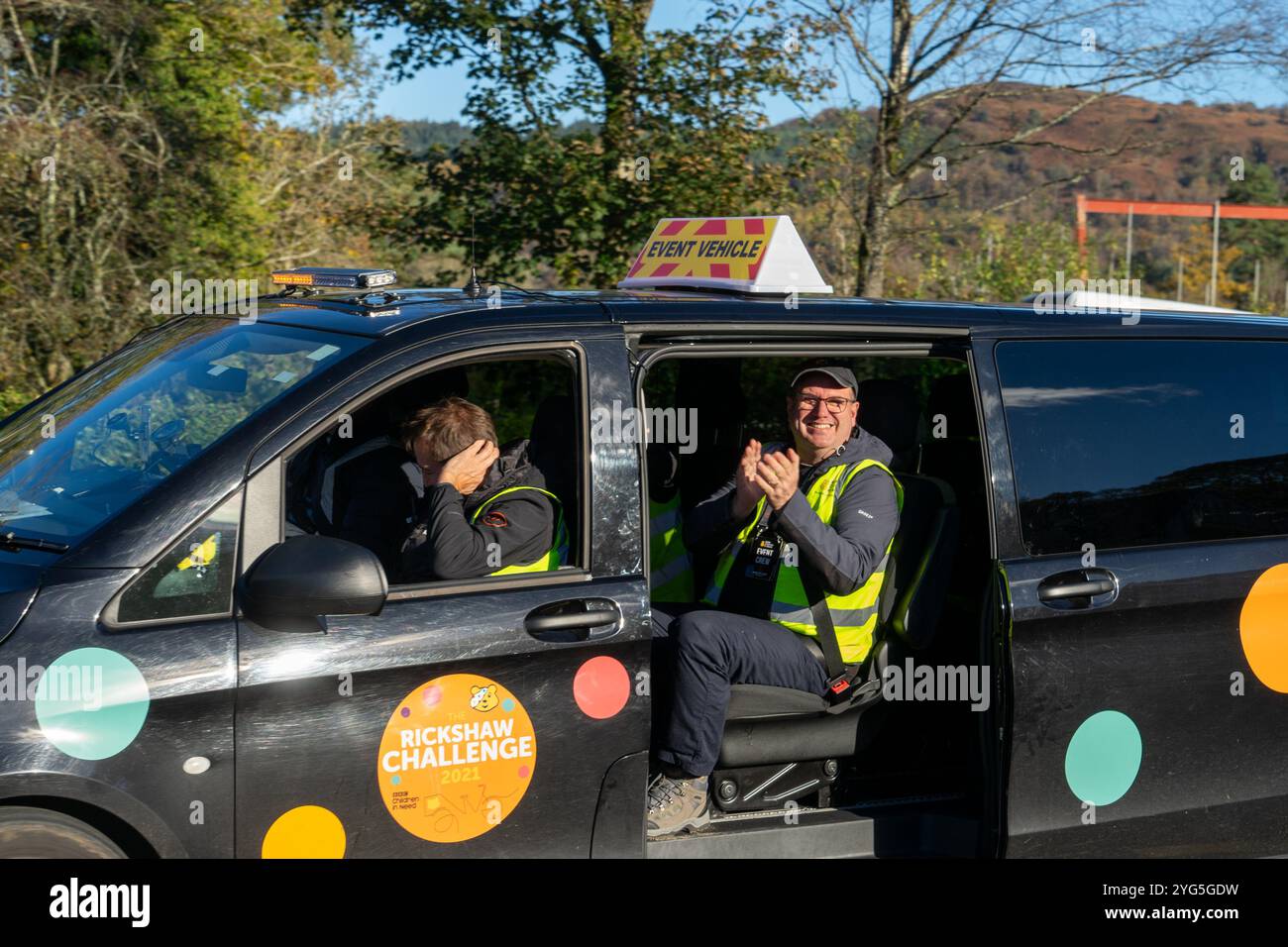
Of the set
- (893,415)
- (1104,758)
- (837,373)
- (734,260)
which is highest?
(734,260)

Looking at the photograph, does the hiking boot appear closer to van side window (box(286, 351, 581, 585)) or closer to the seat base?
the seat base

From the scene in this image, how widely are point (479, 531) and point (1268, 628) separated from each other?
2.27 meters

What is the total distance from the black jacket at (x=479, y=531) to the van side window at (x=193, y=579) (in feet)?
1.82

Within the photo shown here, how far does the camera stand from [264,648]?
284 centimetres

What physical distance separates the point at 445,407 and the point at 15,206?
24.6 feet

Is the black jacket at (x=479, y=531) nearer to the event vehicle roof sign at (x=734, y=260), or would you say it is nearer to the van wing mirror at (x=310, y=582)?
the van wing mirror at (x=310, y=582)

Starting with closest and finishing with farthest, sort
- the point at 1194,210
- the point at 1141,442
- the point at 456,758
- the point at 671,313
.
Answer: the point at 456,758 → the point at 671,313 → the point at 1141,442 → the point at 1194,210

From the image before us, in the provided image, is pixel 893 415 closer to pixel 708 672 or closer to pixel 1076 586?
pixel 1076 586

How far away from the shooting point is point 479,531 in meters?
3.43

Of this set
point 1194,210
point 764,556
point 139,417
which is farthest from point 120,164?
point 1194,210

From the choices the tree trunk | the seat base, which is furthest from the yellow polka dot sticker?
the tree trunk

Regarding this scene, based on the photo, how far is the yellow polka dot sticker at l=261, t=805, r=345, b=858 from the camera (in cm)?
284
